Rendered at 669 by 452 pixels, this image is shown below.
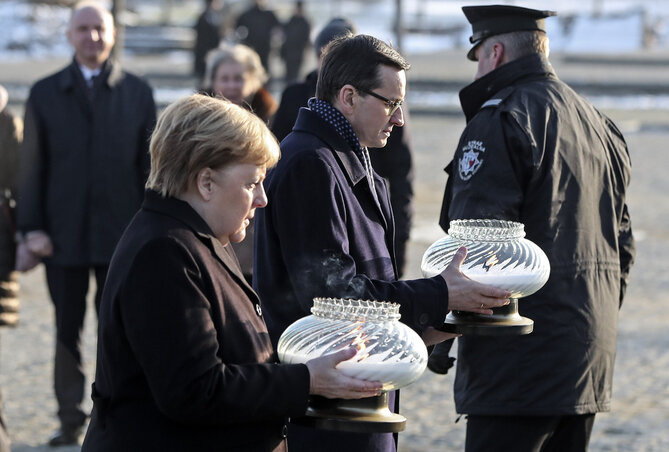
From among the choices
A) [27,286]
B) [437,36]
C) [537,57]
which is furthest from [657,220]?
[437,36]

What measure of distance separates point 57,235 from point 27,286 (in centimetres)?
370

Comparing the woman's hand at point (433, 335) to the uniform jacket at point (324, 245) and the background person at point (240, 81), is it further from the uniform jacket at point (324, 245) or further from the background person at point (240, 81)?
the background person at point (240, 81)

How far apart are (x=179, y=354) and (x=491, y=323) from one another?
100 cm

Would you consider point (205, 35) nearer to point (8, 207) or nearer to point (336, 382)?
point (8, 207)

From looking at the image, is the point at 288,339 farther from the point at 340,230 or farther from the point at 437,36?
the point at 437,36

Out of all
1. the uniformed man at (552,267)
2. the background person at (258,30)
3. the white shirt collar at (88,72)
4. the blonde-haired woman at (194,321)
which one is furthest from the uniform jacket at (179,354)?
the background person at (258,30)

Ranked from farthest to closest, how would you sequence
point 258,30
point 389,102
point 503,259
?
1. point 258,30
2. point 389,102
3. point 503,259

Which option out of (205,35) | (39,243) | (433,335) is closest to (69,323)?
(39,243)

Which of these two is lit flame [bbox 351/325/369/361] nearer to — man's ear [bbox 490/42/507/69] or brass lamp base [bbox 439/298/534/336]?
brass lamp base [bbox 439/298/534/336]

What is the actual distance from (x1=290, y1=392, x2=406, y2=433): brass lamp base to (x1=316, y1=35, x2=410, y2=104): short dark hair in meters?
1.05

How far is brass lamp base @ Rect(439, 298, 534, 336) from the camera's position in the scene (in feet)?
10.8

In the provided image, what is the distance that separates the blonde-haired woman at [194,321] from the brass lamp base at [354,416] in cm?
5

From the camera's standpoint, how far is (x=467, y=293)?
128 inches

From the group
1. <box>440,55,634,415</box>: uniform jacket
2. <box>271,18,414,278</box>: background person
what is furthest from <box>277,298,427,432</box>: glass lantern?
<box>271,18,414,278</box>: background person
